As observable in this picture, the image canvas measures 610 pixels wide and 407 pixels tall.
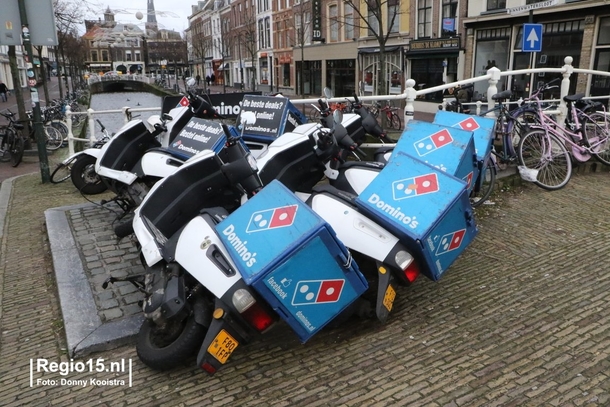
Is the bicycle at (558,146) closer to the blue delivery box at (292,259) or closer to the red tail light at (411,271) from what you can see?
the red tail light at (411,271)

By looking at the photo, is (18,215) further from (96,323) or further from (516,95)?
(516,95)

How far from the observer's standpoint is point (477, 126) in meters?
5.47

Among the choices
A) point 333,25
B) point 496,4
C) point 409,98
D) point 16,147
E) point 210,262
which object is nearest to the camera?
point 210,262

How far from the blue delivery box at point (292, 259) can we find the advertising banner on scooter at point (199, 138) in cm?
218

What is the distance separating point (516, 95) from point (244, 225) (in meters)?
17.2

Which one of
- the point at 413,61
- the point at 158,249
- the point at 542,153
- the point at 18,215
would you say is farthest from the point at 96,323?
the point at 413,61

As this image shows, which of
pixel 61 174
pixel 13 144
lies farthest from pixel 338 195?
pixel 13 144

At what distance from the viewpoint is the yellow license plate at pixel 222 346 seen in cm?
281

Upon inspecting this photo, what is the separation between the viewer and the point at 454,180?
3.32 m

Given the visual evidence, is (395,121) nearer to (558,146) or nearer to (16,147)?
(558,146)

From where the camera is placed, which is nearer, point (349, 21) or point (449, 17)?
point (449, 17)

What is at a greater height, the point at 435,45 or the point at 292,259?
the point at 435,45

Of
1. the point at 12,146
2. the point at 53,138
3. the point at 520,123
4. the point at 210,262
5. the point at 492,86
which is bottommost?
the point at 53,138

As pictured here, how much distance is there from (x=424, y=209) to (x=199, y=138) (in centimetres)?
280
